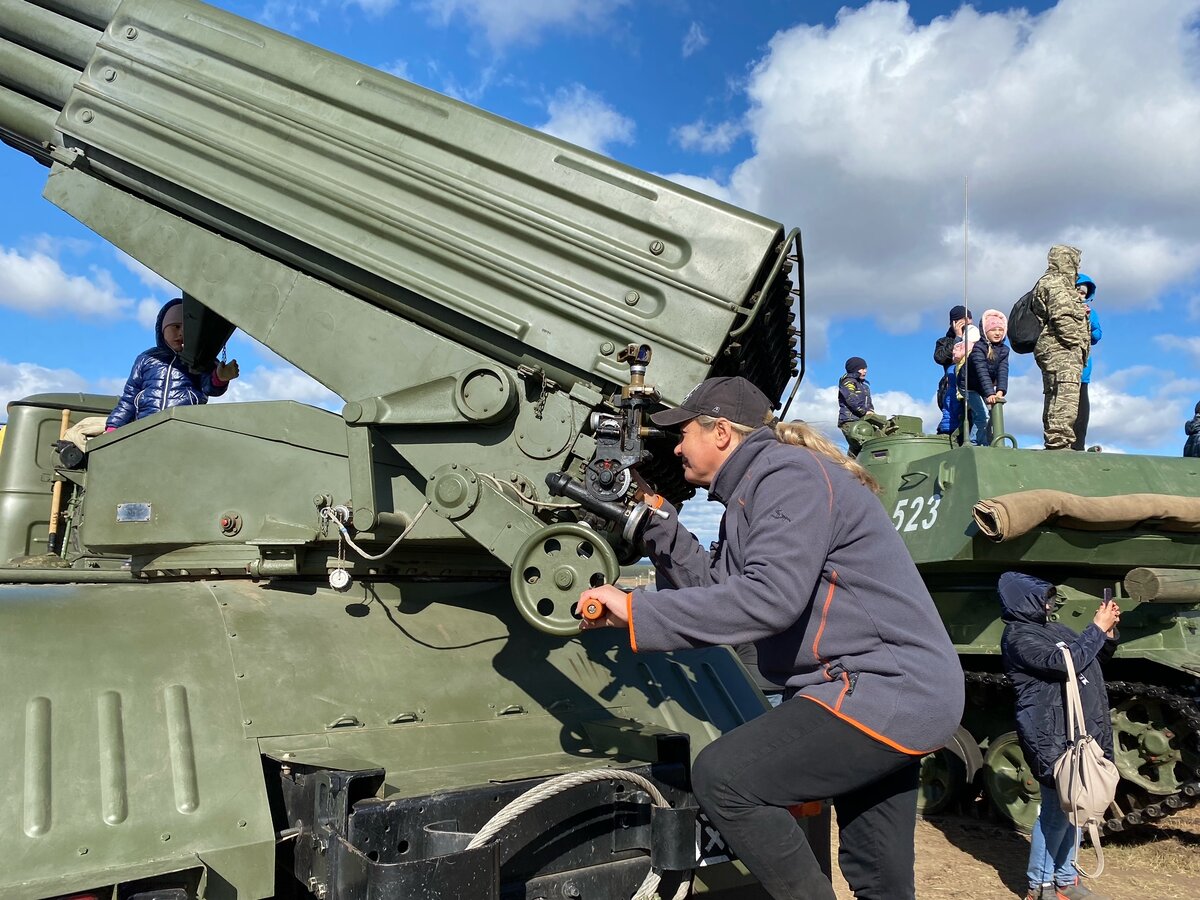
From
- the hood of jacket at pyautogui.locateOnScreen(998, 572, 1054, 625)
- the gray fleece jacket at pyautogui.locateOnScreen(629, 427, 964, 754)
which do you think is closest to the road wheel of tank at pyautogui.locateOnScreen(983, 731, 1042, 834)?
the hood of jacket at pyautogui.locateOnScreen(998, 572, 1054, 625)

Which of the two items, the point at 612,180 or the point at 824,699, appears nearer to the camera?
the point at 824,699

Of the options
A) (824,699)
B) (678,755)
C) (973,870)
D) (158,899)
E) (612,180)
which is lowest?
(973,870)

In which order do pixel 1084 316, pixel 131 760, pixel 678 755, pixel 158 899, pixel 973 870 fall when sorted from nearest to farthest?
pixel 158 899 < pixel 131 760 < pixel 678 755 < pixel 973 870 < pixel 1084 316

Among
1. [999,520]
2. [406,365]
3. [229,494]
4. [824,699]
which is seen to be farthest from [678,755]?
[999,520]

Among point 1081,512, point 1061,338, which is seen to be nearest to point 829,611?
point 1081,512

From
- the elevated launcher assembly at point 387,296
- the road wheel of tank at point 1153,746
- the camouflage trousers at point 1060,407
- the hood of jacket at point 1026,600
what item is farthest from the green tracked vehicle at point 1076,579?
the elevated launcher assembly at point 387,296

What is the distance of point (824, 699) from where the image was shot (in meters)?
2.53

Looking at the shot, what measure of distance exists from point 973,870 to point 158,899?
5.83 metres

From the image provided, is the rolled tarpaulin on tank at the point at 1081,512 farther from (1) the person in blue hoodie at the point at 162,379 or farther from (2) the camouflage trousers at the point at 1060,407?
(1) the person in blue hoodie at the point at 162,379

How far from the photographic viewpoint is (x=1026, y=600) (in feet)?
18.8

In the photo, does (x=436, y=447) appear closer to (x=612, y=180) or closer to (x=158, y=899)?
(x=612, y=180)

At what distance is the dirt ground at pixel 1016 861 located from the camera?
6.29 meters

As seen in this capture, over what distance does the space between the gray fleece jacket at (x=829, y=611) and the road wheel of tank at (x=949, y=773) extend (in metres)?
5.76

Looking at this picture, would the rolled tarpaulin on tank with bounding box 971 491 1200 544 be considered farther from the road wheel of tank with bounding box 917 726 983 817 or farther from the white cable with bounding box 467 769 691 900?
the white cable with bounding box 467 769 691 900
